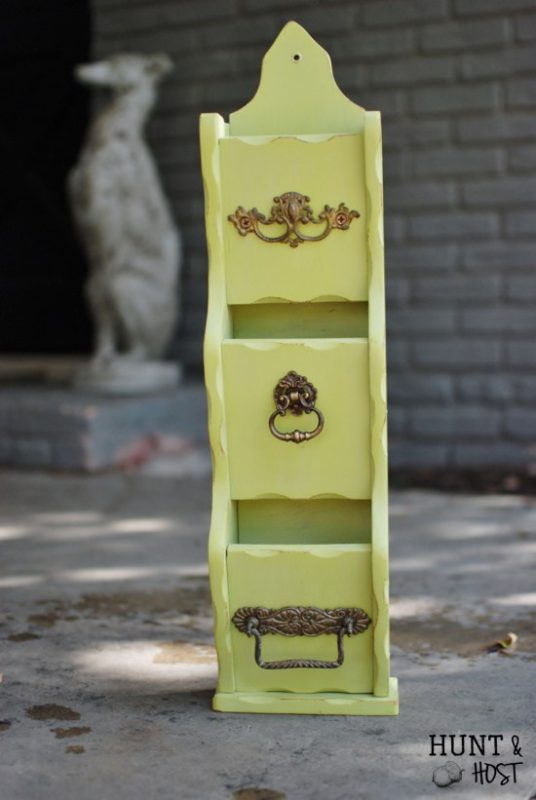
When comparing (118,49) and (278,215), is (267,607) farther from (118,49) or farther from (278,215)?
(118,49)

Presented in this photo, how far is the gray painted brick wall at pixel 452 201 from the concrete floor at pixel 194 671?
0.95 m

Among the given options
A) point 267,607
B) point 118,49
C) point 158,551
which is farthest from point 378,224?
point 118,49

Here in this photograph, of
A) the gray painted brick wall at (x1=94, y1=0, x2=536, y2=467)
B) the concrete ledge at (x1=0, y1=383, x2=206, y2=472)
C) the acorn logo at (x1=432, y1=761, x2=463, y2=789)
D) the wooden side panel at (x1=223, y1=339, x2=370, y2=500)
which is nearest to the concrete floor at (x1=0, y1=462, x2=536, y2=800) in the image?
the acorn logo at (x1=432, y1=761, x2=463, y2=789)

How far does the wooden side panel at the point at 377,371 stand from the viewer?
81.8 inches

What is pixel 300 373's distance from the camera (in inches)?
83.6

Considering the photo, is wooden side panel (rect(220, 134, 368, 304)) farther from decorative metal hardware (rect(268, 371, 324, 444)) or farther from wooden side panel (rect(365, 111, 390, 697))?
decorative metal hardware (rect(268, 371, 324, 444))

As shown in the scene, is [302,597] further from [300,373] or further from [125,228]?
[125,228]

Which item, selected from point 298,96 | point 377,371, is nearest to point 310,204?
point 298,96

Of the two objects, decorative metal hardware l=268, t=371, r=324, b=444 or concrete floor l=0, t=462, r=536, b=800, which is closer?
concrete floor l=0, t=462, r=536, b=800

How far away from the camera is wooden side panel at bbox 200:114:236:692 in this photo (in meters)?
2.12

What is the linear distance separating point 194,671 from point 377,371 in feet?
2.77

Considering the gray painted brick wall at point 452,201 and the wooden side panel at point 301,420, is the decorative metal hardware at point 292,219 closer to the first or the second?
the wooden side panel at point 301,420

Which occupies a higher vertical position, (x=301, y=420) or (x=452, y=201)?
(x=452, y=201)

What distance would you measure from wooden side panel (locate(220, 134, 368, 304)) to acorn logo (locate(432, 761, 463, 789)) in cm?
90
